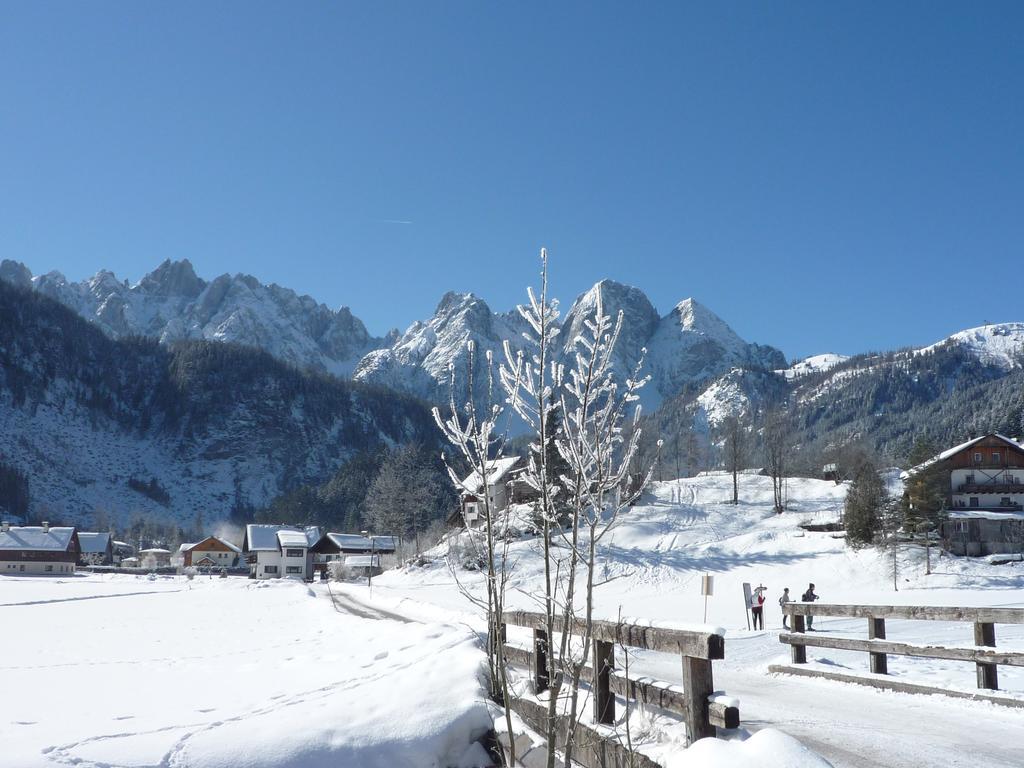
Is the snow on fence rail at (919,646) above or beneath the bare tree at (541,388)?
Answer: beneath

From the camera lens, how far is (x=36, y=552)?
10169cm

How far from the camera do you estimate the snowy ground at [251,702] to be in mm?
6695

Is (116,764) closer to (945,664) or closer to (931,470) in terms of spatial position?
(945,664)

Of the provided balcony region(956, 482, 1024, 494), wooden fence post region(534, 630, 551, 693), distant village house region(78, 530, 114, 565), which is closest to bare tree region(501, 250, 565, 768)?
wooden fence post region(534, 630, 551, 693)

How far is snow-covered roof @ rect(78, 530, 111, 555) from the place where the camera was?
118312 millimetres

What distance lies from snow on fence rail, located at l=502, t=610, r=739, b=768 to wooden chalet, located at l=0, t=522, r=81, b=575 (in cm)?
11390

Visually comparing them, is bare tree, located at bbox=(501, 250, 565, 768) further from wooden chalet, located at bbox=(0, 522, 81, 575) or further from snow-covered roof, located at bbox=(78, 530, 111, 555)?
snow-covered roof, located at bbox=(78, 530, 111, 555)

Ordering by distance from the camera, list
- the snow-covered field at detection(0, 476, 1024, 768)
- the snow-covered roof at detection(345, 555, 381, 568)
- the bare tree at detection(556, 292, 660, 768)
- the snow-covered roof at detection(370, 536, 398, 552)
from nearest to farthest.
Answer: the bare tree at detection(556, 292, 660, 768), the snow-covered field at detection(0, 476, 1024, 768), the snow-covered roof at detection(345, 555, 381, 568), the snow-covered roof at detection(370, 536, 398, 552)

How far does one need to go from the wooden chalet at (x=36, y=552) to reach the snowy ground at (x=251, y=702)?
323 feet

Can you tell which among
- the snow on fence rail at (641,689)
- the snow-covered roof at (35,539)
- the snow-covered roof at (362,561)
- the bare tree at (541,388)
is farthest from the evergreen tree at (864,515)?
the snow-covered roof at (35,539)

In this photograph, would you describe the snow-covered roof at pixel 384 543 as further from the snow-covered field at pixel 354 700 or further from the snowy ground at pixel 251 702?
the snowy ground at pixel 251 702

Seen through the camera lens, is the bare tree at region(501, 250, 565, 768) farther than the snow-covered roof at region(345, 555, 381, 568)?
No

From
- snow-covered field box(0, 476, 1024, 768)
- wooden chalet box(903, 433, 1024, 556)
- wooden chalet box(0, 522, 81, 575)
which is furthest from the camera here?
wooden chalet box(0, 522, 81, 575)

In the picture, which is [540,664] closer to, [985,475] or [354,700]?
[354,700]
